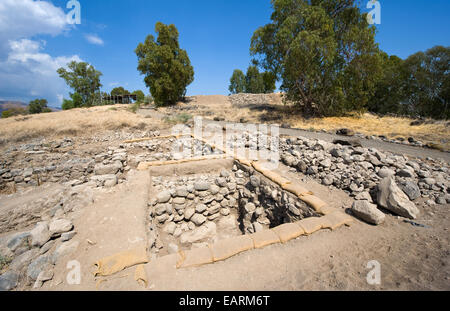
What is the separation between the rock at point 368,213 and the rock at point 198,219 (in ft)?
9.32

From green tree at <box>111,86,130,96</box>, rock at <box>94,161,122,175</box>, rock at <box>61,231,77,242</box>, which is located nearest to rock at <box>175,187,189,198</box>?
rock at <box>94,161,122,175</box>

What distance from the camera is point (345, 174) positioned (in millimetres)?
3619

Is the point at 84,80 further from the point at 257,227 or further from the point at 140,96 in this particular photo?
the point at 257,227

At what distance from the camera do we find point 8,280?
1.68 meters

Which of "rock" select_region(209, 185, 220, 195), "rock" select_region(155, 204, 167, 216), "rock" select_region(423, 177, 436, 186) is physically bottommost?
"rock" select_region(155, 204, 167, 216)

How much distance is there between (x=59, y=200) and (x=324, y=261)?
4327mm

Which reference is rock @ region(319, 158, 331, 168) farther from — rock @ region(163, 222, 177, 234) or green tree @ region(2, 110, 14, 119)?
green tree @ region(2, 110, 14, 119)

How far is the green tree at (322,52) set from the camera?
10.6 metres

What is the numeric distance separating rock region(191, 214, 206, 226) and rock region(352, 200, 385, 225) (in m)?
2.84

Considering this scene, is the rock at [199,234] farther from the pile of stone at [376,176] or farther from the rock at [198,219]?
the pile of stone at [376,176]

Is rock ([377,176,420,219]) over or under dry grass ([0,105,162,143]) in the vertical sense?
under

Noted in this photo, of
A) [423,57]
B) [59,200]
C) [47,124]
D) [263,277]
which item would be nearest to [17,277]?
[59,200]

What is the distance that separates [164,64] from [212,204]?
73.2ft

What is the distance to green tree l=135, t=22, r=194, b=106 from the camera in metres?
21.4
